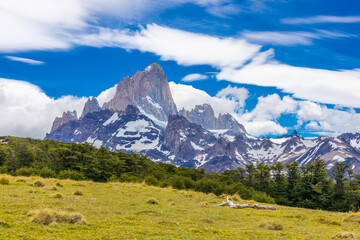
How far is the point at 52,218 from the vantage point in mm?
14734

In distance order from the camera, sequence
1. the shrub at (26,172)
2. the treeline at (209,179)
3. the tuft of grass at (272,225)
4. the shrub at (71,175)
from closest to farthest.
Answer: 1. the tuft of grass at (272,225)
2. the shrub at (26,172)
3. the shrub at (71,175)
4. the treeline at (209,179)

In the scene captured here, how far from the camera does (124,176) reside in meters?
62.0

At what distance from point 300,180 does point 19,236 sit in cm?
6458

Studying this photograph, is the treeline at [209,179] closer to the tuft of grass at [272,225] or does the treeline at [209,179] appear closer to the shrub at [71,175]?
the shrub at [71,175]

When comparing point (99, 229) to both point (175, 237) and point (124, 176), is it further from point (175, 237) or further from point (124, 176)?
point (124, 176)

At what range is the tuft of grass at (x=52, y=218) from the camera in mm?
14355

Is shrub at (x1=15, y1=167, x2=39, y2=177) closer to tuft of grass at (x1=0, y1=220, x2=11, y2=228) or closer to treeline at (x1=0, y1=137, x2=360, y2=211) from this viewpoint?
treeline at (x1=0, y1=137, x2=360, y2=211)

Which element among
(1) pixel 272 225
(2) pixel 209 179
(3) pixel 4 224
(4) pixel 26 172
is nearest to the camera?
(3) pixel 4 224

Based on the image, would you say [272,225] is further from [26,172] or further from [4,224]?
[26,172]

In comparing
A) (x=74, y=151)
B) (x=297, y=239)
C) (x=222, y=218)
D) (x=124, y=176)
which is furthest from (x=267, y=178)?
(x=297, y=239)

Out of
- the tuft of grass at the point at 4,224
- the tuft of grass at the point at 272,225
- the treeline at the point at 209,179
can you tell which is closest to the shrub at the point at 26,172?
the treeline at the point at 209,179

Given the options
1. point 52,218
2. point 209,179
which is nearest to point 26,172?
point 209,179

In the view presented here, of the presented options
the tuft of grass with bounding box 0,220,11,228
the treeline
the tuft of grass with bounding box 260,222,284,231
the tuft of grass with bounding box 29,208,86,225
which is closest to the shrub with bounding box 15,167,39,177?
the treeline

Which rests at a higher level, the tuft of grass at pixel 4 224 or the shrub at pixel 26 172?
the tuft of grass at pixel 4 224
